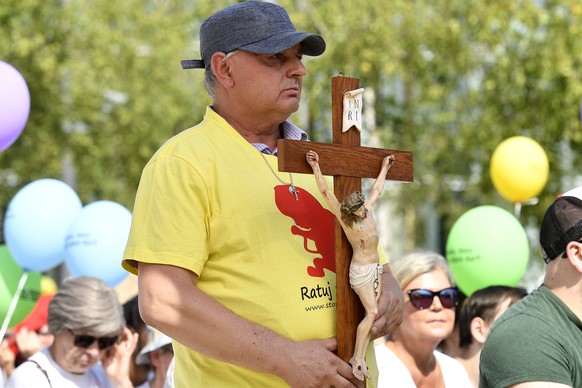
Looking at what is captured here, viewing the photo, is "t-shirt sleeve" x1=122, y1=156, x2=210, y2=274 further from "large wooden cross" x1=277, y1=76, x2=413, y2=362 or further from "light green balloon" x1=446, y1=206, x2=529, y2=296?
"light green balloon" x1=446, y1=206, x2=529, y2=296

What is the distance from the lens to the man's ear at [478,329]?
18.4ft

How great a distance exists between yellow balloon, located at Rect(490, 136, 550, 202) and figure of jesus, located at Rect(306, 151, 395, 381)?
17.9 feet

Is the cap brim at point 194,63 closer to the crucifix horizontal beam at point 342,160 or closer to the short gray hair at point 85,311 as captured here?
the crucifix horizontal beam at point 342,160

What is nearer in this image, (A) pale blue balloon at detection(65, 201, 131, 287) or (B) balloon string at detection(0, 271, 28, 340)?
(B) balloon string at detection(0, 271, 28, 340)

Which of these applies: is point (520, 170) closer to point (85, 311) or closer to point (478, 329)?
point (478, 329)

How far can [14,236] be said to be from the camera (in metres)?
6.70

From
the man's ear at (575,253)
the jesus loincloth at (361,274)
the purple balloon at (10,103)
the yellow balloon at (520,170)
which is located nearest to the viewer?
the jesus loincloth at (361,274)

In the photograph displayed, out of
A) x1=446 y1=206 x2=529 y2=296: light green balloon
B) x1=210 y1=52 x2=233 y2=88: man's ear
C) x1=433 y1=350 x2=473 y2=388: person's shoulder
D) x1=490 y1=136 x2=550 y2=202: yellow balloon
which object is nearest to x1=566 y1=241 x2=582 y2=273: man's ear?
x1=210 y1=52 x2=233 y2=88: man's ear

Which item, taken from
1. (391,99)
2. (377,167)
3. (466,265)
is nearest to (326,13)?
(391,99)

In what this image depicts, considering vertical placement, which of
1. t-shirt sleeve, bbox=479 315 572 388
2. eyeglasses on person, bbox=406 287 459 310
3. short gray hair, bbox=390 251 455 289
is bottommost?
eyeglasses on person, bbox=406 287 459 310

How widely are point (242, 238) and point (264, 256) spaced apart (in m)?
0.08

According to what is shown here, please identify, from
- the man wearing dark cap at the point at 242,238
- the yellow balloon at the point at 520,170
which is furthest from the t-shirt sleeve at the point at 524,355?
the yellow balloon at the point at 520,170

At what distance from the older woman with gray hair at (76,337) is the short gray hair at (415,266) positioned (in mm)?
1498

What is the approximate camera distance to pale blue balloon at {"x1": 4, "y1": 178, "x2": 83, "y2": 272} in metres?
6.68
